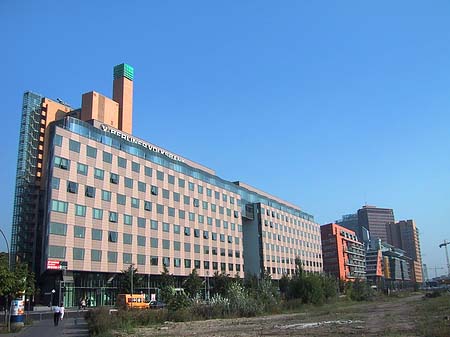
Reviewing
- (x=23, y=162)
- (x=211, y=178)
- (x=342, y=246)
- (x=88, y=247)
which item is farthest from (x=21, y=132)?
(x=342, y=246)

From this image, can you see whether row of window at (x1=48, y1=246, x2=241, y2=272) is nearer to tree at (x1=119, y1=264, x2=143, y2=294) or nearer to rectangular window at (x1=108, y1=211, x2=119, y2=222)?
tree at (x1=119, y1=264, x2=143, y2=294)

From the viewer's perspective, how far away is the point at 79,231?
251 feet

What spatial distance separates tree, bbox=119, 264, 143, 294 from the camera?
8167 cm

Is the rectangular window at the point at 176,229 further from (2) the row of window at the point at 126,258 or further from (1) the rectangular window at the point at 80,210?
(1) the rectangular window at the point at 80,210

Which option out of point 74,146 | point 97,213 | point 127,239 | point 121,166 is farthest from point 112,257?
point 74,146

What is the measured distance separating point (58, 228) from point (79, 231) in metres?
4.22

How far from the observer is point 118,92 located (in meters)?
117

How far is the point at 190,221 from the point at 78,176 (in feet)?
107

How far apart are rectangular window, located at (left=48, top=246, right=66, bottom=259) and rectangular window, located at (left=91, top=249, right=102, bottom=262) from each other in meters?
5.87

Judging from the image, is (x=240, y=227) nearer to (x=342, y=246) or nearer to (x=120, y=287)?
(x=120, y=287)

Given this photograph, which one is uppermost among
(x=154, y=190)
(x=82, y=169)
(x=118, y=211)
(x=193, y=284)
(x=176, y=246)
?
(x=82, y=169)

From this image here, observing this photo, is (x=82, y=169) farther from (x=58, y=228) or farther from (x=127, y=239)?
(x=127, y=239)

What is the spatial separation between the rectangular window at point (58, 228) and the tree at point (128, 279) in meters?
13.5

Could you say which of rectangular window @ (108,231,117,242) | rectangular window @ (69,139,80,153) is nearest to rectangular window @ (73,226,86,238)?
rectangular window @ (108,231,117,242)
